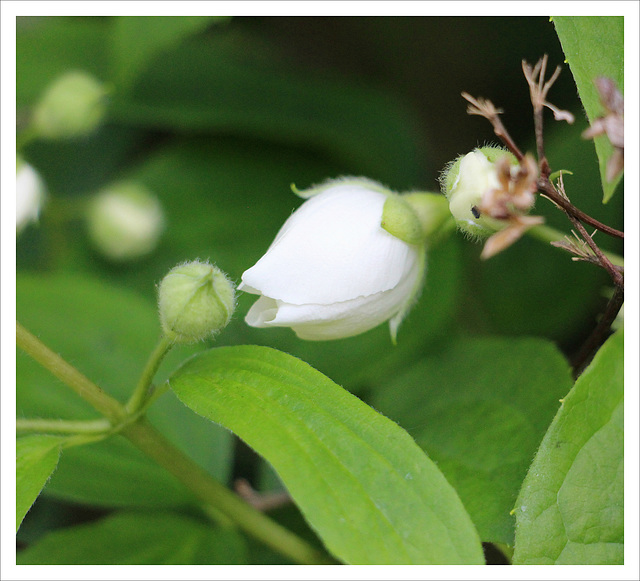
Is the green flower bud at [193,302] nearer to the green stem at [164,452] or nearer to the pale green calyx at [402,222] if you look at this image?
the green stem at [164,452]

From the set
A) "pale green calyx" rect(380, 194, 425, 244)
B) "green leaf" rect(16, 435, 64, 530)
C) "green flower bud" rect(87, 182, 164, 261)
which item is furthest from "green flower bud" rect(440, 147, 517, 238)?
"green flower bud" rect(87, 182, 164, 261)

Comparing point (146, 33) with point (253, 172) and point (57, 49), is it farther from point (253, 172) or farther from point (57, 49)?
point (57, 49)

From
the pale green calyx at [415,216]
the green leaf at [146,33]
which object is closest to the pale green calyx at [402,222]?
the pale green calyx at [415,216]

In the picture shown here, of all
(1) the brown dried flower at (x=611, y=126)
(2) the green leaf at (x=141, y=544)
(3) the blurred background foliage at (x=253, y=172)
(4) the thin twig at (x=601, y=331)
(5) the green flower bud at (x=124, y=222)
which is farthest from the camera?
(5) the green flower bud at (x=124, y=222)

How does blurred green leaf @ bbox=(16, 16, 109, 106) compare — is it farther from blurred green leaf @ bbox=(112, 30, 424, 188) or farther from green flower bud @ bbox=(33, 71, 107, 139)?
green flower bud @ bbox=(33, 71, 107, 139)

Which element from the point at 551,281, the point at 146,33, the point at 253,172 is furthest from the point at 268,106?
the point at 551,281
